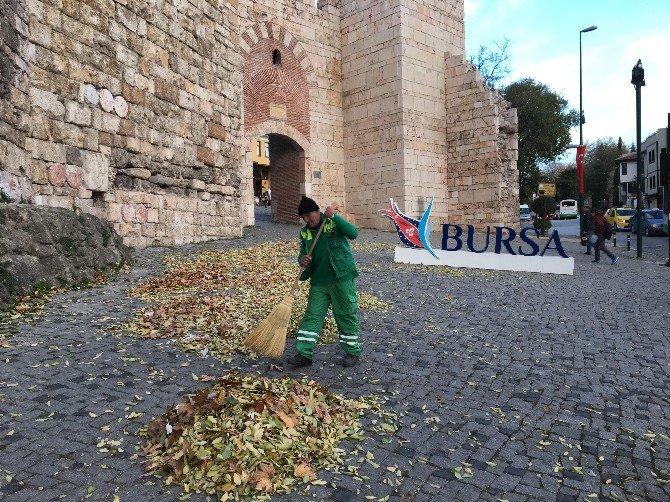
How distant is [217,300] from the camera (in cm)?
670

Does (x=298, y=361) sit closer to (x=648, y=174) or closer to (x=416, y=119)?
(x=416, y=119)

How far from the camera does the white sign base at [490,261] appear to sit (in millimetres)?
10922

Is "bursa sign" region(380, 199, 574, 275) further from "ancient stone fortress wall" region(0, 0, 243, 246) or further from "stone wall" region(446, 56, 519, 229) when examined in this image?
"stone wall" region(446, 56, 519, 229)

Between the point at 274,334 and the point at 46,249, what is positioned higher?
the point at 46,249

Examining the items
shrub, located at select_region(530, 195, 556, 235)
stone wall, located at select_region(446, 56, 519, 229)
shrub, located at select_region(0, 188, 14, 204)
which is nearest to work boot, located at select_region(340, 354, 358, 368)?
shrub, located at select_region(0, 188, 14, 204)

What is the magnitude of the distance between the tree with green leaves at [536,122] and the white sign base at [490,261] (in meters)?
26.7

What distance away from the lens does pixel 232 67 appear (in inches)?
547

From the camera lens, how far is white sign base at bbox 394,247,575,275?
10922 millimetres

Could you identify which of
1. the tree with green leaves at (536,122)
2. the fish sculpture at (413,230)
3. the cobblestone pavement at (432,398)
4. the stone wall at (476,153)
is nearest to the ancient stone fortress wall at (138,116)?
the cobblestone pavement at (432,398)

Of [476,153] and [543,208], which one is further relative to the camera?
[543,208]

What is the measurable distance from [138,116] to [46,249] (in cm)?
463

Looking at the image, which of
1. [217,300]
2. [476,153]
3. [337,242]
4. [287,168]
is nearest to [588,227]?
[476,153]

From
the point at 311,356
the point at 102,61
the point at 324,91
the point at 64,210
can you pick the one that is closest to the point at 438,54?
the point at 324,91

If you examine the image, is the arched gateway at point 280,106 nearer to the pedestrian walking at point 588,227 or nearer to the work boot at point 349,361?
the pedestrian walking at point 588,227
